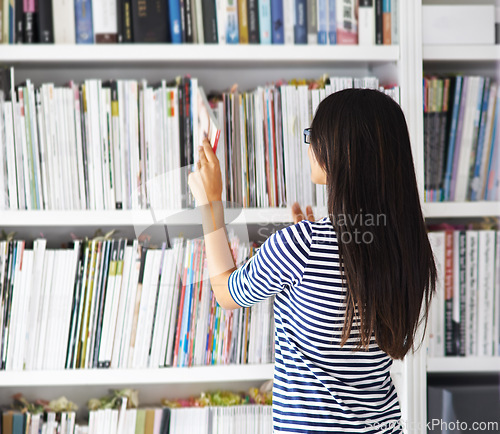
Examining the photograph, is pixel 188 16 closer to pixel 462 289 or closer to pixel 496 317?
pixel 462 289

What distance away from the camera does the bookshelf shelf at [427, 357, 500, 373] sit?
1.30 metres

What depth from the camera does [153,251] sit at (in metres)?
1.24

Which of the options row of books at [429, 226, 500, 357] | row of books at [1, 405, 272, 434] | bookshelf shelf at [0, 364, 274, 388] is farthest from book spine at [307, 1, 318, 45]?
row of books at [1, 405, 272, 434]

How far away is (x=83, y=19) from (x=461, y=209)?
102 cm

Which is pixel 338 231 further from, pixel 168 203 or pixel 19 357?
pixel 19 357

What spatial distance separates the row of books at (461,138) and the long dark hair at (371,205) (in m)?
0.46

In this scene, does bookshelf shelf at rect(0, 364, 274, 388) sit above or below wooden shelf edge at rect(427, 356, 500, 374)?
above

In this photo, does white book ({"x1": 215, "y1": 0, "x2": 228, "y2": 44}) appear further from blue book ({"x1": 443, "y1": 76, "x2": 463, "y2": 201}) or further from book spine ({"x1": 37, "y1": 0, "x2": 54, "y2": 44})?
blue book ({"x1": 443, "y1": 76, "x2": 463, "y2": 201})

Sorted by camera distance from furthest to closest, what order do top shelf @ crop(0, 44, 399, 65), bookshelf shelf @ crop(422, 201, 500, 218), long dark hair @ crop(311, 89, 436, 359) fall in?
bookshelf shelf @ crop(422, 201, 500, 218) → top shelf @ crop(0, 44, 399, 65) → long dark hair @ crop(311, 89, 436, 359)

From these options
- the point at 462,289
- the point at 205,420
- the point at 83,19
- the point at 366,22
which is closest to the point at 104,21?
the point at 83,19

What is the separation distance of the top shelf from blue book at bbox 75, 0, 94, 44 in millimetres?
66

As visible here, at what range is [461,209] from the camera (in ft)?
4.24

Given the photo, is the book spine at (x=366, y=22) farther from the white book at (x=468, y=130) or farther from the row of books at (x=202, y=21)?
the white book at (x=468, y=130)

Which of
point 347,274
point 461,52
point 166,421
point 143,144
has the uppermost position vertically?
point 461,52
